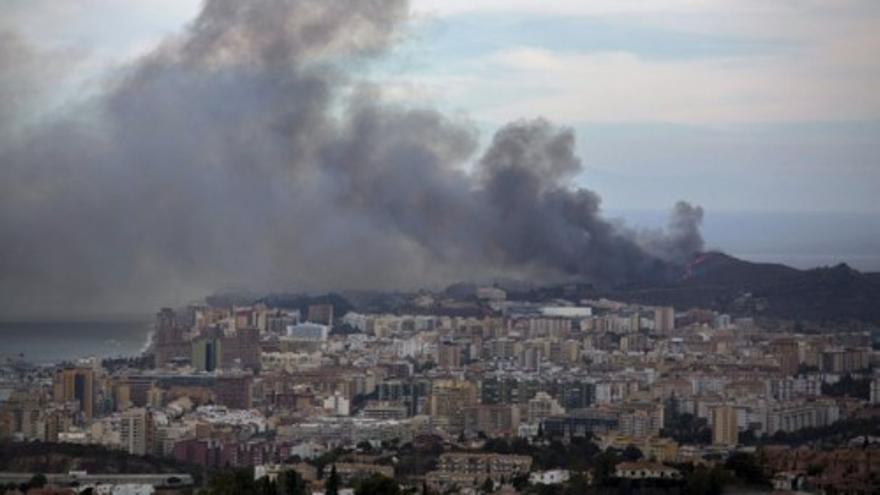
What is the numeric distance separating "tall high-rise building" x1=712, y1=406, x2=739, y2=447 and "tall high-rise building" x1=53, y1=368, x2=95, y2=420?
5089mm

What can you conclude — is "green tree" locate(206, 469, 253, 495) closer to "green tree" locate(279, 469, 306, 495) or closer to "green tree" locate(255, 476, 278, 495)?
"green tree" locate(255, 476, 278, 495)

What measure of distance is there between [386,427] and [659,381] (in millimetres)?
3004

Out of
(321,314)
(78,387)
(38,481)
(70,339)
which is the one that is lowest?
(38,481)

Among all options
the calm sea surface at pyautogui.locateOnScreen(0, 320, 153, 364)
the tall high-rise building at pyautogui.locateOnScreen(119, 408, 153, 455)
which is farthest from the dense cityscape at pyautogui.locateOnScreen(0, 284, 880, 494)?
the calm sea surface at pyautogui.locateOnScreen(0, 320, 153, 364)

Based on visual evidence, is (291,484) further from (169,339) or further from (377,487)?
(169,339)

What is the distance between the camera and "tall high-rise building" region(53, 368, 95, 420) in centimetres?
2234

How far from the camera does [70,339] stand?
26.3 meters

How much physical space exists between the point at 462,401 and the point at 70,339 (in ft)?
16.7

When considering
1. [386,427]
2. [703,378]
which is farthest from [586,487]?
[703,378]

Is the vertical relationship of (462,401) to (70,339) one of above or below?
below

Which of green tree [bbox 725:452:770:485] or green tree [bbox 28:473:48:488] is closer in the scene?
green tree [bbox 725:452:770:485]

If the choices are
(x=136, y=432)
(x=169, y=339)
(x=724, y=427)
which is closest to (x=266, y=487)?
(x=136, y=432)

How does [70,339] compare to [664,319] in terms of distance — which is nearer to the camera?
[70,339]

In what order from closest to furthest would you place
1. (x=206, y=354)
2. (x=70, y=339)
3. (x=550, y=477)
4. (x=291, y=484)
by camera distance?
1. (x=291, y=484)
2. (x=550, y=477)
3. (x=206, y=354)
4. (x=70, y=339)
